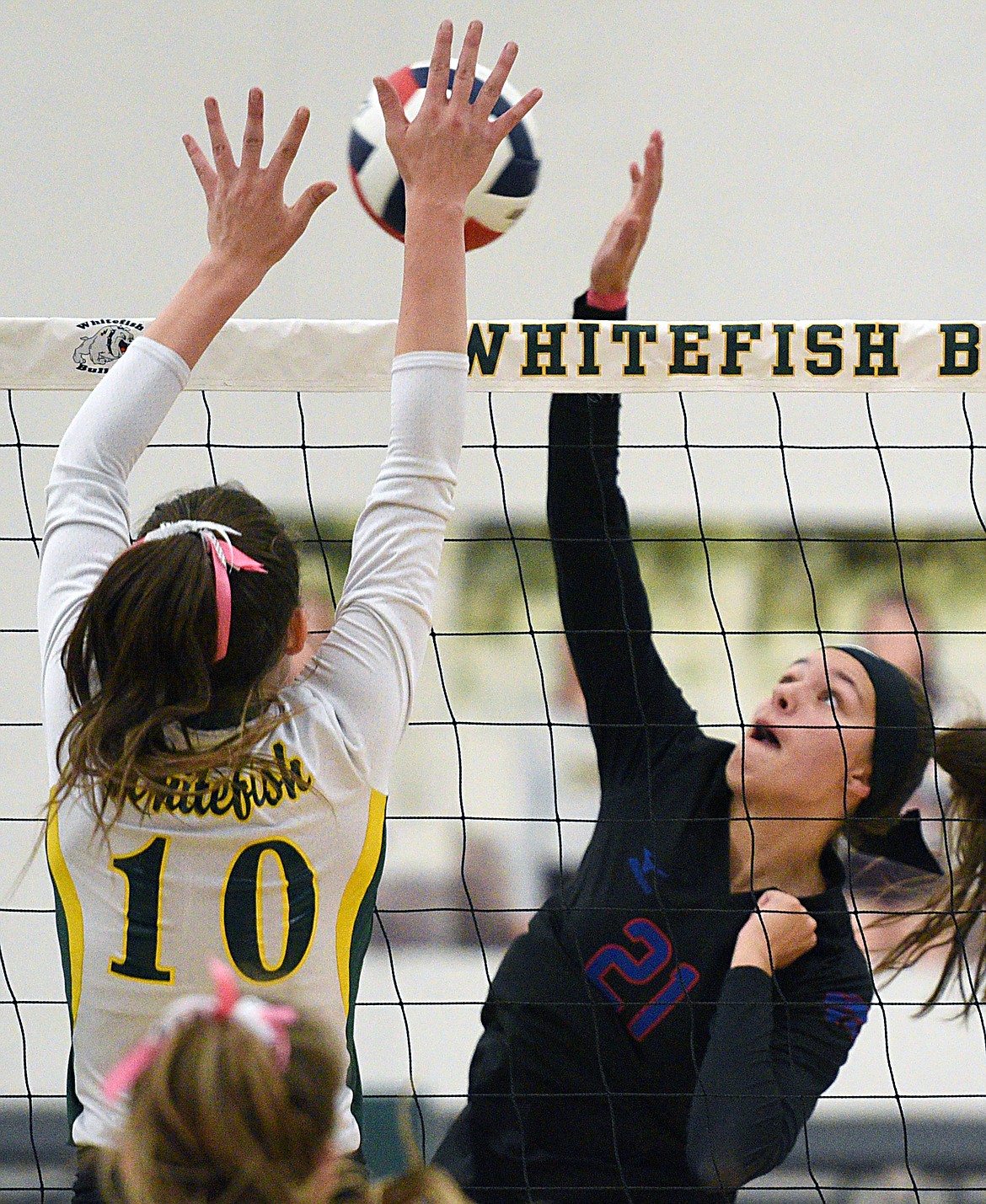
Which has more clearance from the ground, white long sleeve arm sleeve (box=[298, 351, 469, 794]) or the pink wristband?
the pink wristband

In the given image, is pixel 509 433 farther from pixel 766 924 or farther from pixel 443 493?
pixel 443 493

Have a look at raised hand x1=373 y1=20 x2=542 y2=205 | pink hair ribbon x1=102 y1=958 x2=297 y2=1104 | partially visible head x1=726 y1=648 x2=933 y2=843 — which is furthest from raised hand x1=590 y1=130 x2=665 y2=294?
pink hair ribbon x1=102 y1=958 x2=297 y2=1104

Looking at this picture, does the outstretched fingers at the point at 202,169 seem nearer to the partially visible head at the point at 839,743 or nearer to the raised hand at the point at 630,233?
the raised hand at the point at 630,233

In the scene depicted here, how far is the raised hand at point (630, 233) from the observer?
168 cm

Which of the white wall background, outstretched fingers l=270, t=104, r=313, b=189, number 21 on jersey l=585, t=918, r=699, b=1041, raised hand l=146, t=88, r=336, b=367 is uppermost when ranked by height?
the white wall background

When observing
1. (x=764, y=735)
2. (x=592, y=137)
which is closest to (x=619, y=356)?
(x=764, y=735)

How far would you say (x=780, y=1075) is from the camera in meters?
1.62

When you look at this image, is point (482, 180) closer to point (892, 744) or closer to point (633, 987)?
point (892, 744)

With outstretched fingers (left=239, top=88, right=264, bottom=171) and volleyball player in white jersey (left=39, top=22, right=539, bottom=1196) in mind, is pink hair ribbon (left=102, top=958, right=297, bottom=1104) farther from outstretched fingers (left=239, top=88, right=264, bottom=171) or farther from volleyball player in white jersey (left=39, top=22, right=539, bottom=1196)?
outstretched fingers (left=239, top=88, right=264, bottom=171)

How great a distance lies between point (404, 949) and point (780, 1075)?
1788 mm

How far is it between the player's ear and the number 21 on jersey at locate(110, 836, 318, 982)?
0.14 metres

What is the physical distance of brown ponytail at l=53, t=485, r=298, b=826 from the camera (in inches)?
35.6

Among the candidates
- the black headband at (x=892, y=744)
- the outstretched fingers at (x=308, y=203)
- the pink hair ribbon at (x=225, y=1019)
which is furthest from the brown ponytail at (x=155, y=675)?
the black headband at (x=892, y=744)

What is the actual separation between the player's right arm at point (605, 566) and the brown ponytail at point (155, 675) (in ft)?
2.63
